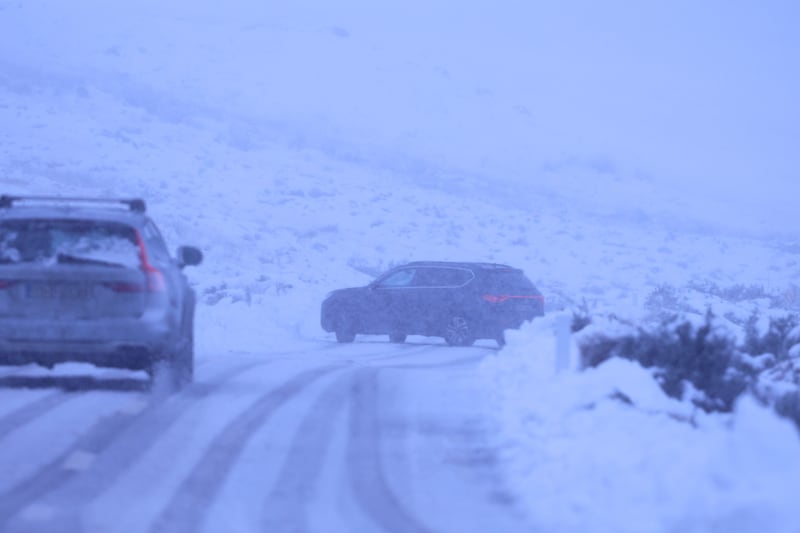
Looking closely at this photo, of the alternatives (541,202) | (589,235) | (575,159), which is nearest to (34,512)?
(589,235)

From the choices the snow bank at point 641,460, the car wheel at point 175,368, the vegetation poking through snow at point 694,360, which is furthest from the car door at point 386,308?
the snow bank at point 641,460

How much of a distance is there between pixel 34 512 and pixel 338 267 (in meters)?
30.8

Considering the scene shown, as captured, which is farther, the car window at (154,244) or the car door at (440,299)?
the car door at (440,299)

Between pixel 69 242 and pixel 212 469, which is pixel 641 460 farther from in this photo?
pixel 69 242

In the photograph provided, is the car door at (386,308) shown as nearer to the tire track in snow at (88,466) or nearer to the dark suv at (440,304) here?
the dark suv at (440,304)

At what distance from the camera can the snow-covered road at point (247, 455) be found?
6.55 metres

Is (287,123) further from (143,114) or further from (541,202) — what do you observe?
(541,202)

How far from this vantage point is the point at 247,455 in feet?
26.6

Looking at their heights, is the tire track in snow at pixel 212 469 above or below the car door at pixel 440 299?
above

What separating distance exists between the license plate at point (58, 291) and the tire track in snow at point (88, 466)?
1109 mm

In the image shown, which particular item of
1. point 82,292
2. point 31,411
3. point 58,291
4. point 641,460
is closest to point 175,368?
point 82,292

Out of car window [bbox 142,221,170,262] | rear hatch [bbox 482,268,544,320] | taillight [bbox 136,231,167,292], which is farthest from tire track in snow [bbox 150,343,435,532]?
rear hatch [bbox 482,268,544,320]

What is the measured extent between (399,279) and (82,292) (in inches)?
512

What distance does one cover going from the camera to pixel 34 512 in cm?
643
